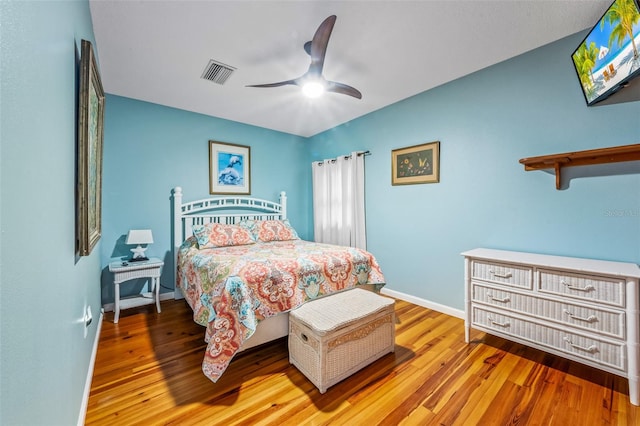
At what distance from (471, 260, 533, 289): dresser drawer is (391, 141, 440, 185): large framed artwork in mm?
1145

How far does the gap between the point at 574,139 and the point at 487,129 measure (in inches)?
26.4

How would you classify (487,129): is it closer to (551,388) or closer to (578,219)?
(578,219)

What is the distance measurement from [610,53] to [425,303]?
262 cm

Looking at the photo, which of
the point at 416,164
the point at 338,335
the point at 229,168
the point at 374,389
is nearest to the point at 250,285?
the point at 338,335

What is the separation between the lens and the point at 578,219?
2.14m

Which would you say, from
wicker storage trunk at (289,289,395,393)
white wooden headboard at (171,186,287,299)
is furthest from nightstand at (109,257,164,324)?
wicker storage trunk at (289,289,395,393)

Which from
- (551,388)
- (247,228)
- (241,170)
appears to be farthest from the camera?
(241,170)

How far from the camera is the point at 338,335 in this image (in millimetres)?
1790

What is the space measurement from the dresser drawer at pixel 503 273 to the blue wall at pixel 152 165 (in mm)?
3249

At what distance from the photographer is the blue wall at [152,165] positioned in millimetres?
3131

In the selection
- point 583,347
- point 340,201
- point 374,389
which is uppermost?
point 340,201

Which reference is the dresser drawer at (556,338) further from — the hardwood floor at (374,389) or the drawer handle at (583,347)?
the hardwood floor at (374,389)

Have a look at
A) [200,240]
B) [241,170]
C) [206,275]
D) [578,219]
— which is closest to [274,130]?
[241,170]

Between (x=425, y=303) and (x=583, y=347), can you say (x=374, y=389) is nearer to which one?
(x=583, y=347)
